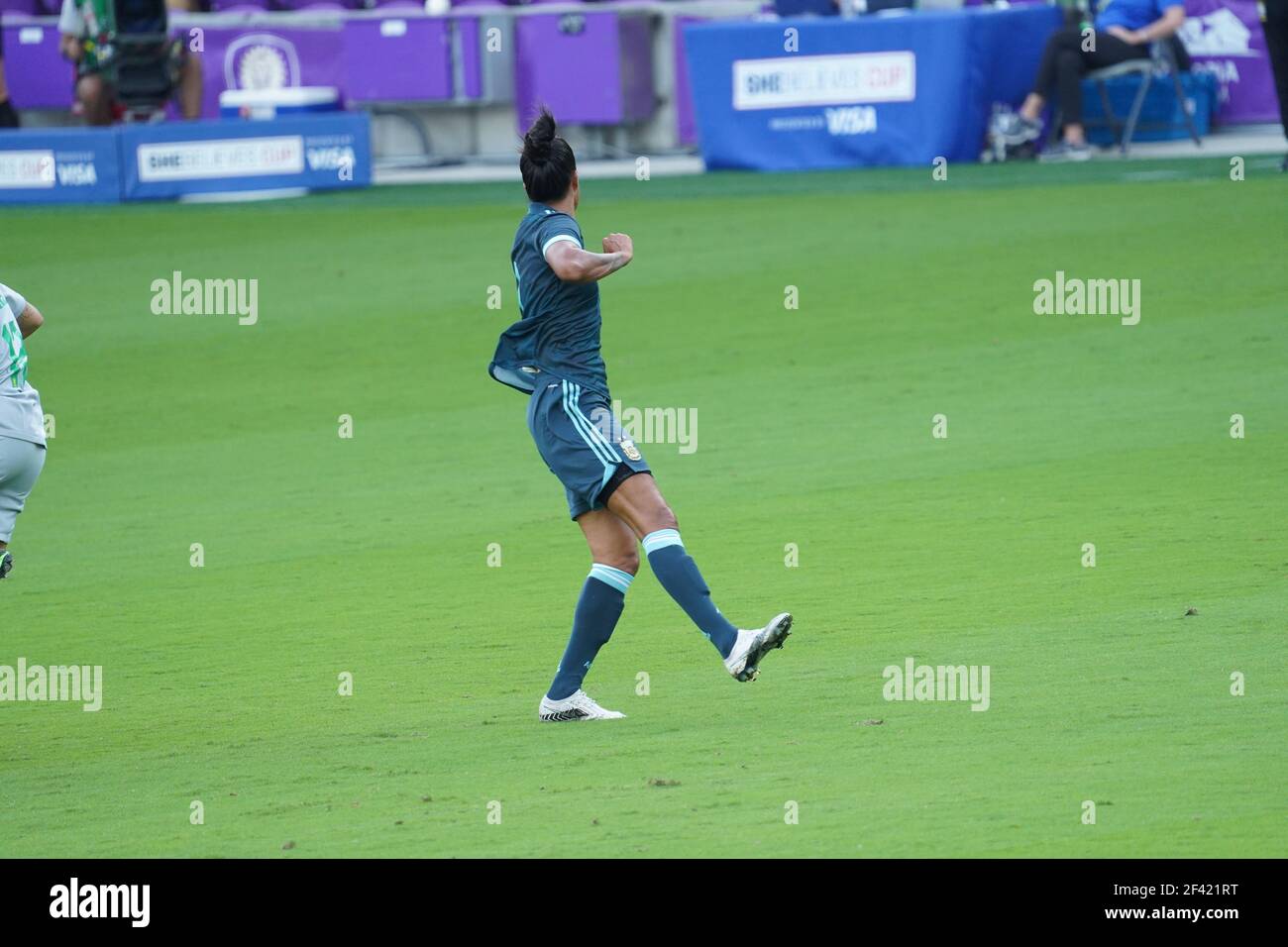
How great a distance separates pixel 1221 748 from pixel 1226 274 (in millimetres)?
11059

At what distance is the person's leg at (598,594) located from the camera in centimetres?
802

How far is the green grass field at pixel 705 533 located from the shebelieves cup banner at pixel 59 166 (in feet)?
6.70

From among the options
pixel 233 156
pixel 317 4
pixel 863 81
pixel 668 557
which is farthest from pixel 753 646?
pixel 317 4

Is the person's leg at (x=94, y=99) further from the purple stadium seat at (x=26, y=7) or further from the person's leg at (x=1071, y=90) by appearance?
the person's leg at (x=1071, y=90)

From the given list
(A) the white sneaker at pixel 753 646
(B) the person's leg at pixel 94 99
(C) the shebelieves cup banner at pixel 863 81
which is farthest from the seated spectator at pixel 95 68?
(A) the white sneaker at pixel 753 646

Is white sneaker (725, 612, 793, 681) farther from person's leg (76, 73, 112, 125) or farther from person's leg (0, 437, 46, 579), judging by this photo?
person's leg (76, 73, 112, 125)

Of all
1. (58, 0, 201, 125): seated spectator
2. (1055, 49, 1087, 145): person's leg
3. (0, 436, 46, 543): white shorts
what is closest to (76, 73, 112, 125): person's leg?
(58, 0, 201, 125): seated spectator

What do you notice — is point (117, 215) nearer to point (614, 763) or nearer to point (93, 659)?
point (93, 659)

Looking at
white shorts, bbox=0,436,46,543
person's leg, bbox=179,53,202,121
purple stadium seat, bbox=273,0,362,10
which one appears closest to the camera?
white shorts, bbox=0,436,46,543

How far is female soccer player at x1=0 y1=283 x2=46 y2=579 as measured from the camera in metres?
7.96

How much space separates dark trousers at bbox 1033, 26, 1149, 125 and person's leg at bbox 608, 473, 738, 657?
48.9 ft

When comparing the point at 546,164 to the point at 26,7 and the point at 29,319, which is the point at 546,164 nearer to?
the point at 29,319

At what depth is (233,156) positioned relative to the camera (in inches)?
977

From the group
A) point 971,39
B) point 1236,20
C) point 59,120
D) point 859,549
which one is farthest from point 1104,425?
point 59,120
